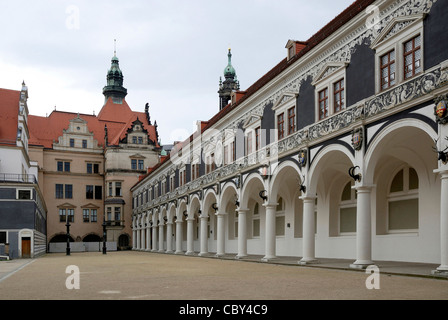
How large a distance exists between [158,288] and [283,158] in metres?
12.2

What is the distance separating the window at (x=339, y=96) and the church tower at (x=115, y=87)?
204 ft

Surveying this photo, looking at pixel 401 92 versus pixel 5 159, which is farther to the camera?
pixel 5 159

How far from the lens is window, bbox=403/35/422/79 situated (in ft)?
48.3

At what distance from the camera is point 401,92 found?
14.7 metres

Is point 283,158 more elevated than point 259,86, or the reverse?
point 259,86

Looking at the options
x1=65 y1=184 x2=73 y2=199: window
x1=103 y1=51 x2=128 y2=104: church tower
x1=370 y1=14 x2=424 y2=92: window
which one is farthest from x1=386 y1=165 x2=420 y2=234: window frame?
x1=103 y1=51 x2=128 y2=104: church tower

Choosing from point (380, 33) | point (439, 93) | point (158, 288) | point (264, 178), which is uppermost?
point (380, 33)

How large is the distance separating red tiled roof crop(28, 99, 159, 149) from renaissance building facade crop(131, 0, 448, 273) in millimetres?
39818

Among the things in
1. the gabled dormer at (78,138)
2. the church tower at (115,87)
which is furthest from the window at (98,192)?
the church tower at (115,87)

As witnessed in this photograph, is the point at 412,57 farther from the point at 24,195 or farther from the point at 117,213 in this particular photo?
the point at 117,213

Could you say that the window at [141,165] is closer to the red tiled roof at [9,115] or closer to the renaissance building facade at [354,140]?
the red tiled roof at [9,115]
